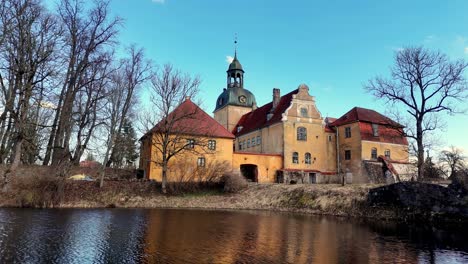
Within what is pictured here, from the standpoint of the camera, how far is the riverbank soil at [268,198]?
1969 centimetres

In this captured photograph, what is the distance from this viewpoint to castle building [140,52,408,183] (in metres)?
37.1

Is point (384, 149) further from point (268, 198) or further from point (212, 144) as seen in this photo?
point (212, 144)

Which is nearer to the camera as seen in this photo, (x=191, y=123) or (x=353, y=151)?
(x=191, y=123)

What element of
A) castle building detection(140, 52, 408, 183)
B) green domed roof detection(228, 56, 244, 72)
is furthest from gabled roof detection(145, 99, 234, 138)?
green domed roof detection(228, 56, 244, 72)

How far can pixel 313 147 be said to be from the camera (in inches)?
1566

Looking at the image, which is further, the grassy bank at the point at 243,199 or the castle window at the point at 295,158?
the castle window at the point at 295,158

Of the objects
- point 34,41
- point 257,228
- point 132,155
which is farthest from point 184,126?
point 132,155

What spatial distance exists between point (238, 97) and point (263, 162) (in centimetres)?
1837

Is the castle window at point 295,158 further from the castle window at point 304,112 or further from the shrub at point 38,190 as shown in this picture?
the shrub at point 38,190

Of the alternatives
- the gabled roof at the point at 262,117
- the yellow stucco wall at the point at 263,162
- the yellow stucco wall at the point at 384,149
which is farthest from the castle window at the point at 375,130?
the yellow stucco wall at the point at 263,162

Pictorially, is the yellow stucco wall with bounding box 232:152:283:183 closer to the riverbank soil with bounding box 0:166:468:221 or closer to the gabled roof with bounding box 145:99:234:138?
the gabled roof with bounding box 145:99:234:138

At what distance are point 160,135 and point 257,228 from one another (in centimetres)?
1738

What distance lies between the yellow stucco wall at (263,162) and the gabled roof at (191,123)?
2.71 m

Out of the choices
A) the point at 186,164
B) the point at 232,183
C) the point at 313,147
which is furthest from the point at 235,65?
the point at 232,183
